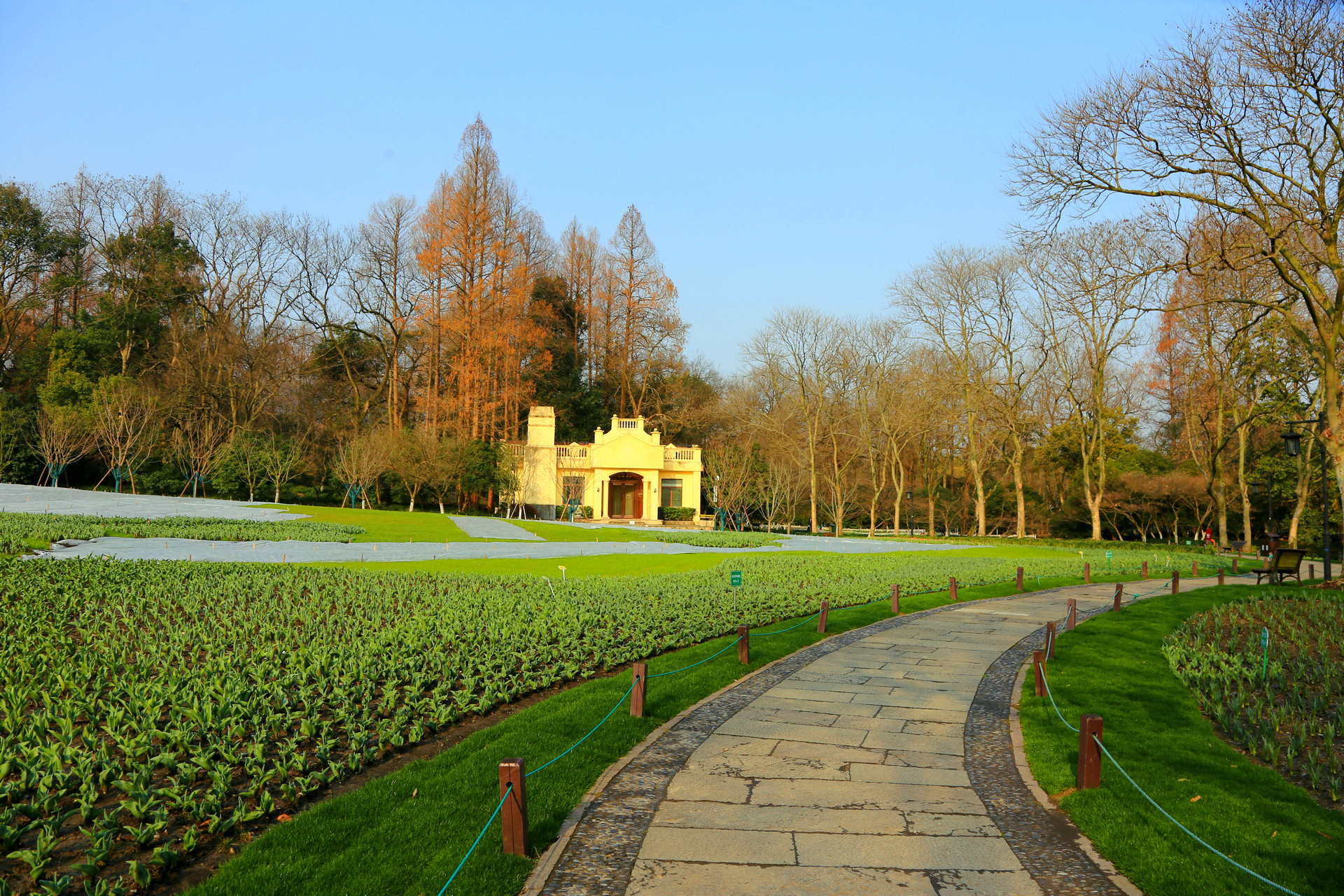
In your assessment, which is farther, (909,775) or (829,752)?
(829,752)

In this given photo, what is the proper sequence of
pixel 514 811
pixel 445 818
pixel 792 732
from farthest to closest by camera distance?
pixel 792 732 < pixel 445 818 < pixel 514 811

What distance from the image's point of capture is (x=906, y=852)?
14.9 ft

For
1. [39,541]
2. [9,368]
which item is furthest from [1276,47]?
[9,368]

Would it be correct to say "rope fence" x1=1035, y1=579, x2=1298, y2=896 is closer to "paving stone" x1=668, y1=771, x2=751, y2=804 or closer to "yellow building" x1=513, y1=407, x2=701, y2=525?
"paving stone" x1=668, y1=771, x2=751, y2=804

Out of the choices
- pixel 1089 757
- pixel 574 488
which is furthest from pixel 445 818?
pixel 574 488

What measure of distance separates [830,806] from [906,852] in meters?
0.74

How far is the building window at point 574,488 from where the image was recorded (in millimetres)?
43188

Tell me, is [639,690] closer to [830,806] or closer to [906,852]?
[830,806]

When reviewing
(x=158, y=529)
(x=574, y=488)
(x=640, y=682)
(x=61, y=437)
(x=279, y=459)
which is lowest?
(x=640, y=682)

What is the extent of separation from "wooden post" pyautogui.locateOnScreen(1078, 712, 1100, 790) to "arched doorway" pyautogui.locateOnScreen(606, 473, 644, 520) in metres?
39.3

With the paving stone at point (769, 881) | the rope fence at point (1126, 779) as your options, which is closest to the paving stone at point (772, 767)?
the paving stone at point (769, 881)

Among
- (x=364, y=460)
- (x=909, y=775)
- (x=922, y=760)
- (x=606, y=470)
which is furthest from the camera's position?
(x=606, y=470)

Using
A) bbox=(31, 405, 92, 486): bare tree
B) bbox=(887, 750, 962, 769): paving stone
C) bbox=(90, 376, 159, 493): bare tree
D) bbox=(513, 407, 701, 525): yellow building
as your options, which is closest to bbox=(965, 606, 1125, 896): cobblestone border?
bbox=(887, 750, 962, 769): paving stone

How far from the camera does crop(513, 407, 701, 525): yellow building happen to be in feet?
142
